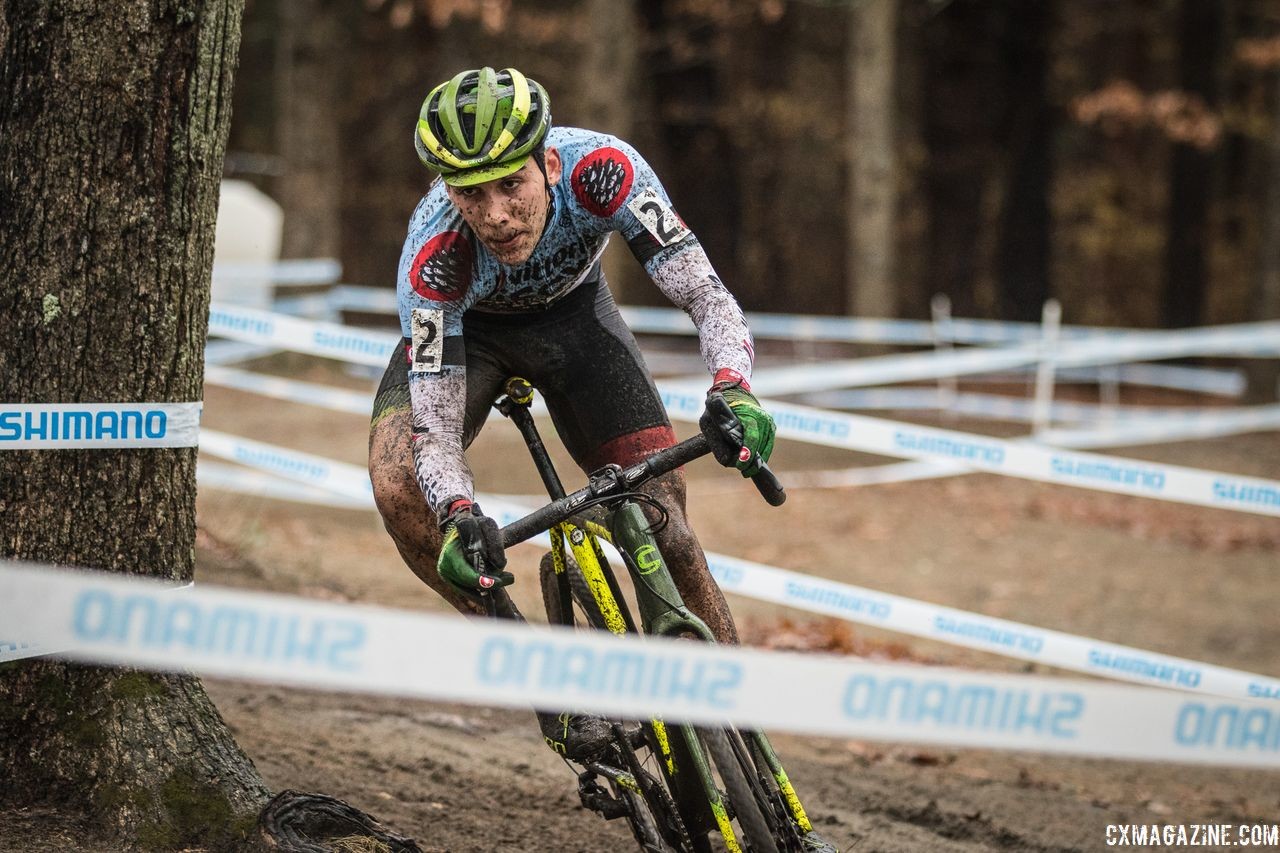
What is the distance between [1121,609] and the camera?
8.90m

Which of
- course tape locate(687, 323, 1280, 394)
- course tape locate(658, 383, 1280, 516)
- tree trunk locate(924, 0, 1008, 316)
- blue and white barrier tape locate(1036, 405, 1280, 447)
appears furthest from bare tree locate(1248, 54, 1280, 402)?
→ course tape locate(658, 383, 1280, 516)

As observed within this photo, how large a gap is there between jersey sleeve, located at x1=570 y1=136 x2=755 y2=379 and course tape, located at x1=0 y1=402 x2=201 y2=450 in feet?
4.43

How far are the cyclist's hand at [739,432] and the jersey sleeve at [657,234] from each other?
0.26 m

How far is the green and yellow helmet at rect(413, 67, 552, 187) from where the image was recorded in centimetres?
359

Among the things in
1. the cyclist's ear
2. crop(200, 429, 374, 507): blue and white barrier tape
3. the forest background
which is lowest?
crop(200, 429, 374, 507): blue and white barrier tape

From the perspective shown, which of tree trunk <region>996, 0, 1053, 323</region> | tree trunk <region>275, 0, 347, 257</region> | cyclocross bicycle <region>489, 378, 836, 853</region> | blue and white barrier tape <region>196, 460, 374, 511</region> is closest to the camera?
cyclocross bicycle <region>489, 378, 836, 853</region>

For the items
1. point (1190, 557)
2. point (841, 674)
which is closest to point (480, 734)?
point (841, 674)

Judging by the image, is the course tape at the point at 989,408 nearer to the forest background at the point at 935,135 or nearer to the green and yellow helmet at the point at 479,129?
the forest background at the point at 935,135

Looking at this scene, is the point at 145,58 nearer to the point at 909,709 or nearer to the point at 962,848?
the point at 909,709

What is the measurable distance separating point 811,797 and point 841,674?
7.90 feet

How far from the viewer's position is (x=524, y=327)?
4148mm

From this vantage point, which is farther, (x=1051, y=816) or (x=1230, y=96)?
(x=1230, y=96)

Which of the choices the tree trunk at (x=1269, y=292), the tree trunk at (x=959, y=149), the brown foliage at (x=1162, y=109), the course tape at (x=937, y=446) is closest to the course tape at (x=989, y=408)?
the tree trunk at (x=1269, y=292)

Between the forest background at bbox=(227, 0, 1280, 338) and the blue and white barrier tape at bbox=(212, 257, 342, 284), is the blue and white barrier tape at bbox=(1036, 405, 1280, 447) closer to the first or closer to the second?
the blue and white barrier tape at bbox=(212, 257, 342, 284)
